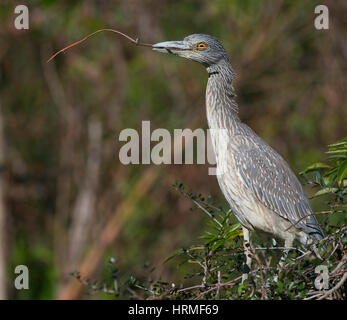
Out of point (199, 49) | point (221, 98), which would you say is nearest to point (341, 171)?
point (221, 98)

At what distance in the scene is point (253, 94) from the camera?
9820mm

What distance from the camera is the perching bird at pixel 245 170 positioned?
3986 mm

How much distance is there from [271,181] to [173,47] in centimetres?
114

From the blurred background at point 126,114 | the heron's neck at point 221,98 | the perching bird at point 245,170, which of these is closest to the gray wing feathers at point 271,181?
the perching bird at point 245,170

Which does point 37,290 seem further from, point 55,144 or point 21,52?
point 21,52

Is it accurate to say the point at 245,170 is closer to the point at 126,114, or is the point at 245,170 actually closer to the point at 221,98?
the point at 221,98

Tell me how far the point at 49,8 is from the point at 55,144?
226 centimetres

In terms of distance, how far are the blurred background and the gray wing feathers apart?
4.41 meters

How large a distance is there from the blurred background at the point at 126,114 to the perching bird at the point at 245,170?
14.4 feet

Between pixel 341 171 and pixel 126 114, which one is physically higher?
pixel 126 114

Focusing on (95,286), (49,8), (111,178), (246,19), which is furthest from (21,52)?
(95,286)

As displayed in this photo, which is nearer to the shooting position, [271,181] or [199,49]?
[271,181]

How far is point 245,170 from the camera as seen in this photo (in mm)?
4039

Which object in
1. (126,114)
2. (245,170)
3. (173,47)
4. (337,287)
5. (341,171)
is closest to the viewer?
(337,287)
